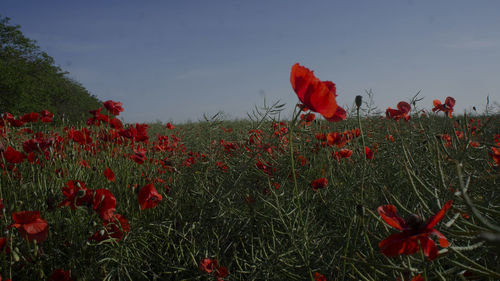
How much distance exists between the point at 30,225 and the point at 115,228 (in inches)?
12.3

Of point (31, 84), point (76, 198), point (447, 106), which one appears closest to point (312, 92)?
point (76, 198)

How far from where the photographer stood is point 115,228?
1305 millimetres

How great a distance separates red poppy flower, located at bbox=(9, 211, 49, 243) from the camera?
1.06 meters

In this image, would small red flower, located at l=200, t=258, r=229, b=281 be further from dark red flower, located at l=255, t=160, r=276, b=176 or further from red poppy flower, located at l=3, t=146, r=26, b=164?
red poppy flower, located at l=3, t=146, r=26, b=164

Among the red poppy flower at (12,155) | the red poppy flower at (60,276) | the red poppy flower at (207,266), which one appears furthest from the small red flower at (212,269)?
the red poppy flower at (12,155)

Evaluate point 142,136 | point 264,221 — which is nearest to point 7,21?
point 142,136

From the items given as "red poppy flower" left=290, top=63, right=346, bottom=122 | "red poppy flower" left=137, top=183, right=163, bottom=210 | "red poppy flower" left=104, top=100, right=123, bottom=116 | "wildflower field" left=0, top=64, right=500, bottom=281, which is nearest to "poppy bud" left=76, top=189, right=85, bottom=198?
"wildflower field" left=0, top=64, right=500, bottom=281

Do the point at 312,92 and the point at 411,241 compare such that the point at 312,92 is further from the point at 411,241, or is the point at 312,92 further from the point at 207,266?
the point at 207,266

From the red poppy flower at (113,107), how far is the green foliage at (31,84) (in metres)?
13.8

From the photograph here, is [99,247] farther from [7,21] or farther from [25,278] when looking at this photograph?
[7,21]

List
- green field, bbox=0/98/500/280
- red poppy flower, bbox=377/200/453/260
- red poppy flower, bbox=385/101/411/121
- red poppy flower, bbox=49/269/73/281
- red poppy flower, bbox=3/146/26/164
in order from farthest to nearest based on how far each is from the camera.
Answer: red poppy flower, bbox=385/101/411/121, red poppy flower, bbox=3/146/26/164, red poppy flower, bbox=49/269/73/281, green field, bbox=0/98/500/280, red poppy flower, bbox=377/200/453/260

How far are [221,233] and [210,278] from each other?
1.19ft

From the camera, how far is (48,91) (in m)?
16.6

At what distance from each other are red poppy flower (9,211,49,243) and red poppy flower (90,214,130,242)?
8.1 inches
